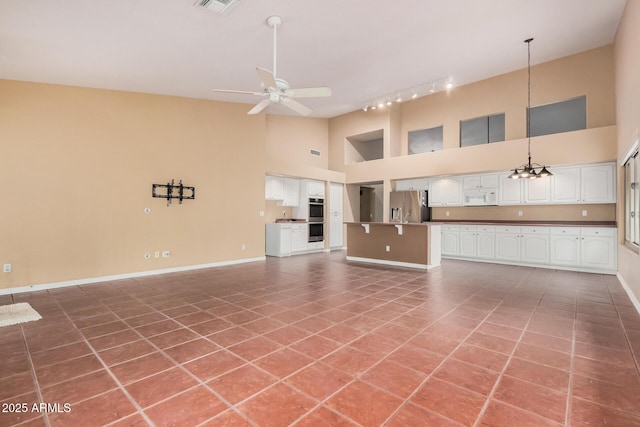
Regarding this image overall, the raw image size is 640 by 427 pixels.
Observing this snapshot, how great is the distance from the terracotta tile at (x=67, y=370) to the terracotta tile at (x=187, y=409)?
32.7 inches

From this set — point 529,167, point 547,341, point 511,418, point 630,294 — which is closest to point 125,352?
point 511,418

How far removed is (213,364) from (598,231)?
6.82 m

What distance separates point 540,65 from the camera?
6496 millimetres

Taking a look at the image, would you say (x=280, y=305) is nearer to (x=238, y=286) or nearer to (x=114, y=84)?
(x=238, y=286)

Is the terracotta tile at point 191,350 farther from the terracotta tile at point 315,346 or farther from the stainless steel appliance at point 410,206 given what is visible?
the stainless steel appliance at point 410,206

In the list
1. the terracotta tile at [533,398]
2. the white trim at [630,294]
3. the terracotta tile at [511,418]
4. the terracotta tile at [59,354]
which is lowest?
the terracotta tile at [59,354]

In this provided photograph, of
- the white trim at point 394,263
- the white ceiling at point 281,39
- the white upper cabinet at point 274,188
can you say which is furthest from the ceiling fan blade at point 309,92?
the white upper cabinet at point 274,188

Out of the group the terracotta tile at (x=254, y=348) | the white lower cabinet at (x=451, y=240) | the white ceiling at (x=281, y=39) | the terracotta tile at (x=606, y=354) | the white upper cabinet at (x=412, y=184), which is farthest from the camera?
the white upper cabinet at (x=412, y=184)

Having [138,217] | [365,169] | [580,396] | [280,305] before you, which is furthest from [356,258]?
[580,396]

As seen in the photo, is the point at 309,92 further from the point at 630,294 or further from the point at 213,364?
the point at 630,294

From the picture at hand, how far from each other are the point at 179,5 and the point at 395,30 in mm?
2812

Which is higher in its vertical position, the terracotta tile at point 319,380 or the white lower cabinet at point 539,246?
the white lower cabinet at point 539,246

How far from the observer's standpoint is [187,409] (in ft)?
5.54

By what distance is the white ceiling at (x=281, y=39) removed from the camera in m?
3.42
